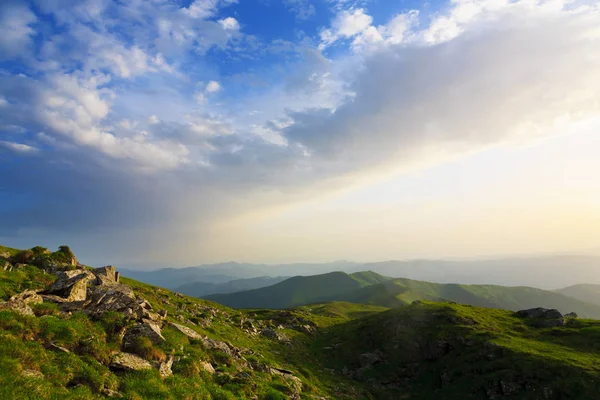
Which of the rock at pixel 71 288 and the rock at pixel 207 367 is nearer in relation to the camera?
the rock at pixel 207 367

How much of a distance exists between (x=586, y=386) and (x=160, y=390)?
45397 mm

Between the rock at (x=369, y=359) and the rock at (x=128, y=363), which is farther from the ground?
the rock at (x=128, y=363)

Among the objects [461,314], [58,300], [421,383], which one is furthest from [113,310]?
[461,314]

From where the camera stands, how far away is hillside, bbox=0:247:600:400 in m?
15.7

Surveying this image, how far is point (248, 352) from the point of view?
3894 centimetres

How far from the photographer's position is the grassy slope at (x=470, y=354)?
119 ft

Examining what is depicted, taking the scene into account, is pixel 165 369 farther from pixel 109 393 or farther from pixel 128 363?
pixel 109 393

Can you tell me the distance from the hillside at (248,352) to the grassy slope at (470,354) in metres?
0.17

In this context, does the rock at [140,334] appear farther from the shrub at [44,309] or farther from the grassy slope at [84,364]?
the shrub at [44,309]

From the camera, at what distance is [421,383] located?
152ft

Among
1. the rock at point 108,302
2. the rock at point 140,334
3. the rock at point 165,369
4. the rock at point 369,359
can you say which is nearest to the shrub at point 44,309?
the rock at point 108,302

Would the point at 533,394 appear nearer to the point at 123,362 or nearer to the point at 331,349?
the point at 331,349

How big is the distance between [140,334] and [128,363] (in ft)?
14.0

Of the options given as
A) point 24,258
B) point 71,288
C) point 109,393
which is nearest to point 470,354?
point 109,393
